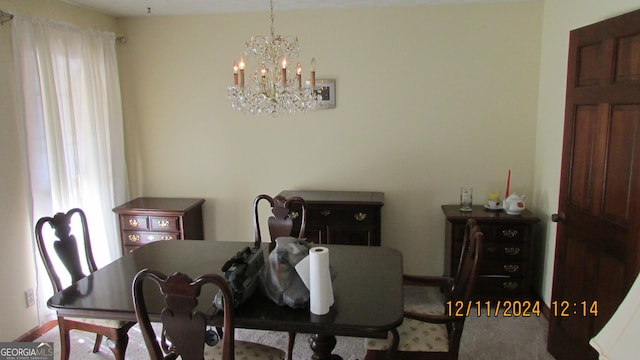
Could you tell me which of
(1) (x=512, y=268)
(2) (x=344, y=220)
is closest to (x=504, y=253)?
(1) (x=512, y=268)

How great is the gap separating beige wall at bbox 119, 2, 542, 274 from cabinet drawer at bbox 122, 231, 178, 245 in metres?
0.48

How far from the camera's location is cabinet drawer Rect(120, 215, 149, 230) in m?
3.60

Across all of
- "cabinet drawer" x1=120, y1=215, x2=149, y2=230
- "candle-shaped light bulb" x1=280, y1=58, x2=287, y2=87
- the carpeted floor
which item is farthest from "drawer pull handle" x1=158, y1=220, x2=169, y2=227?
"candle-shaped light bulb" x1=280, y1=58, x2=287, y2=87

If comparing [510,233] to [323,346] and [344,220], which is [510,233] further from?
[323,346]

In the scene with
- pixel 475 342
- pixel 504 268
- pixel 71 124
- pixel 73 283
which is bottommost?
pixel 475 342

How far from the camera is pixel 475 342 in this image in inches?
113

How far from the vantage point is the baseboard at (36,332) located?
2.87m

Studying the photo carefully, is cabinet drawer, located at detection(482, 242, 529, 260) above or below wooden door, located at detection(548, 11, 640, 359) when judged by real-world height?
below

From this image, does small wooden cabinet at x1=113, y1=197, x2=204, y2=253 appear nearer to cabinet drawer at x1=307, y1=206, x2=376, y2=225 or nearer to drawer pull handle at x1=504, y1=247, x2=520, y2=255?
cabinet drawer at x1=307, y1=206, x2=376, y2=225

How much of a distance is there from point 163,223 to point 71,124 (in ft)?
3.39

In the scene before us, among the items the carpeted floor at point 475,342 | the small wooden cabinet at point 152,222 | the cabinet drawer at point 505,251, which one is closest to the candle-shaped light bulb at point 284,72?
the carpeted floor at point 475,342

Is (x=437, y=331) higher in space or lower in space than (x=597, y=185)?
lower

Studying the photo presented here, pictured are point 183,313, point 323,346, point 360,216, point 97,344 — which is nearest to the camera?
point 183,313

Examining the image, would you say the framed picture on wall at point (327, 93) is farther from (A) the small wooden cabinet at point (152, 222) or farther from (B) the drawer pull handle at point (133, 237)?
(B) the drawer pull handle at point (133, 237)
